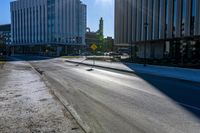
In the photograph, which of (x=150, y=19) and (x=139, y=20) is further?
(x=139, y=20)

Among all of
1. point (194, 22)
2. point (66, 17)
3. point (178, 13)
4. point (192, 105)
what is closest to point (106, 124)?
point (192, 105)

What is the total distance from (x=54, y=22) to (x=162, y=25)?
73058 millimetres

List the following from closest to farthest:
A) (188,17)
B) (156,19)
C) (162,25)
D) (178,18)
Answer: (188,17), (178,18), (162,25), (156,19)

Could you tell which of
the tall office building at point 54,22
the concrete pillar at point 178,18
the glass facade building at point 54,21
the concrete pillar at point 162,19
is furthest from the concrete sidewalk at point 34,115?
the tall office building at point 54,22

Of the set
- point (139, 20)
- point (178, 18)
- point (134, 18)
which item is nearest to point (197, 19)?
point (178, 18)

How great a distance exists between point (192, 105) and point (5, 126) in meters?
6.26

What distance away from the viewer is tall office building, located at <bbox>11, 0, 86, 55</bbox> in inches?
4286

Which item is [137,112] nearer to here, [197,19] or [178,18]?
[197,19]

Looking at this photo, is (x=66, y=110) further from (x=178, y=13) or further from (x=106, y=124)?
(x=178, y=13)

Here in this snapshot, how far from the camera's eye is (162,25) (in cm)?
4284

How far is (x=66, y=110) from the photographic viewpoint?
8.23 metres

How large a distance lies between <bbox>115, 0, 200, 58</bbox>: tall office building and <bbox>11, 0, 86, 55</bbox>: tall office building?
50410 mm

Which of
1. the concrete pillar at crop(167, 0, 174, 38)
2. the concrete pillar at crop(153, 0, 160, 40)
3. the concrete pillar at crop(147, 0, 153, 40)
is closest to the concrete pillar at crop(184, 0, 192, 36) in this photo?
the concrete pillar at crop(167, 0, 174, 38)

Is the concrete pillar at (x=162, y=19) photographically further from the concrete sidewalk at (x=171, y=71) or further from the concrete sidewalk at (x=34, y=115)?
the concrete sidewalk at (x=34, y=115)
